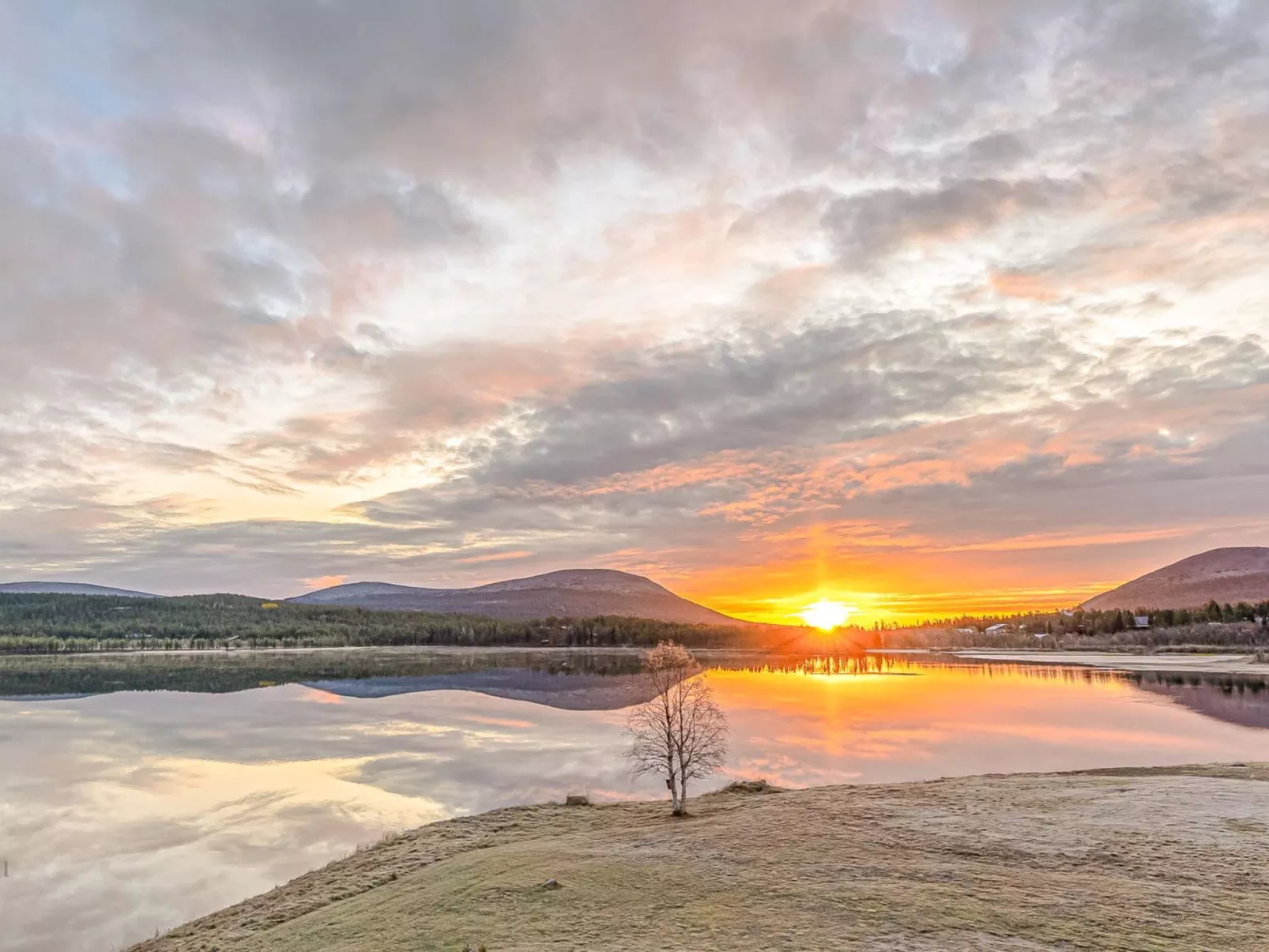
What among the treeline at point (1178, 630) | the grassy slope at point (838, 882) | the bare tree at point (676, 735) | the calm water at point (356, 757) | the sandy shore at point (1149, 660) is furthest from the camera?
the treeline at point (1178, 630)

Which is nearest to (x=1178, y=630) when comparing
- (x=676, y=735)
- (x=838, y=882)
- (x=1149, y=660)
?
(x=1149, y=660)

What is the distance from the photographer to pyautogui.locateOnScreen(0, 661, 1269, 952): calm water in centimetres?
2358

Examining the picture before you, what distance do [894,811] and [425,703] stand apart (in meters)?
61.8

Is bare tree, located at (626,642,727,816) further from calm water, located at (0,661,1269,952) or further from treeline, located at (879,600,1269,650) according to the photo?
treeline, located at (879,600,1269,650)

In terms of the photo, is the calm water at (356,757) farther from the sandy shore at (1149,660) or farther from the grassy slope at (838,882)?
the sandy shore at (1149,660)

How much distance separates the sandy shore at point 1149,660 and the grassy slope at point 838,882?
84.7m

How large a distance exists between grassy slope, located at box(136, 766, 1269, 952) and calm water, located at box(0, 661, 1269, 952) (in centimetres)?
537

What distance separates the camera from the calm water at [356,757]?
77.4 ft

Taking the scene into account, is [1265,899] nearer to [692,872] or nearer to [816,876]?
[816,876]

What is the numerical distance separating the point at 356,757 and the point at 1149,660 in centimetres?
11767

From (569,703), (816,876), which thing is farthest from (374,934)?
(569,703)

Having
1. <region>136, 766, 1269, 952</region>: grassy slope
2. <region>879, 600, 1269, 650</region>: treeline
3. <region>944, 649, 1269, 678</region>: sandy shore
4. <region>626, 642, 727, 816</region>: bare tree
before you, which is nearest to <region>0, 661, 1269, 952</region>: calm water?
<region>626, 642, 727, 816</region>: bare tree

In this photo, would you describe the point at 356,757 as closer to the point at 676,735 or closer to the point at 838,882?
the point at 676,735

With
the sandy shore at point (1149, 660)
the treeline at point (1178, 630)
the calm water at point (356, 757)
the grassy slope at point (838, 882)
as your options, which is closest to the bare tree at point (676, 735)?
the calm water at point (356, 757)
